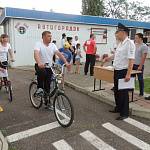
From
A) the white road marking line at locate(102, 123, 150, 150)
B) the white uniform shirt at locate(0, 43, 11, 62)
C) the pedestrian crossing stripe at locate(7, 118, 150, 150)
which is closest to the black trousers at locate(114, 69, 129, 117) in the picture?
the pedestrian crossing stripe at locate(7, 118, 150, 150)

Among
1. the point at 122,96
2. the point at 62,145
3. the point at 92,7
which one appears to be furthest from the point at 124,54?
the point at 92,7

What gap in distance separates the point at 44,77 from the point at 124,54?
1.94 meters

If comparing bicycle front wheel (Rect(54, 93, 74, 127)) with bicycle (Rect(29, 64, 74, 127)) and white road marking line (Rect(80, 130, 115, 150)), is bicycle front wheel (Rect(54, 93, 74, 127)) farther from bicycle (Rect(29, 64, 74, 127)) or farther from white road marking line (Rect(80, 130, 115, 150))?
white road marking line (Rect(80, 130, 115, 150))

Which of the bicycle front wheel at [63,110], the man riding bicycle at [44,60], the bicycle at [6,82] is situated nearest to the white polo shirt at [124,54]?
the man riding bicycle at [44,60]

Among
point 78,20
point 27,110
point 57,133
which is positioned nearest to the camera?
point 57,133

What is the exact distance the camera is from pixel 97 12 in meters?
40.9

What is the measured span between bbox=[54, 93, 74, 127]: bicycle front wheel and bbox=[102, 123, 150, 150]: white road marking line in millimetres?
798

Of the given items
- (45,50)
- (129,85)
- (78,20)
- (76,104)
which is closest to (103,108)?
(76,104)

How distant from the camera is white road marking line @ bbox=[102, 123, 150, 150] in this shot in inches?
179

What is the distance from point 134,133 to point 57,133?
1.51 meters

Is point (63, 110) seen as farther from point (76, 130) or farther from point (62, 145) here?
point (62, 145)

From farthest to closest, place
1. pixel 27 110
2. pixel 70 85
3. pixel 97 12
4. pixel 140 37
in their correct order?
pixel 97 12, pixel 70 85, pixel 140 37, pixel 27 110

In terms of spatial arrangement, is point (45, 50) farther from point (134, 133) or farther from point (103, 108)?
point (134, 133)

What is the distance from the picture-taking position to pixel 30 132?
514cm
